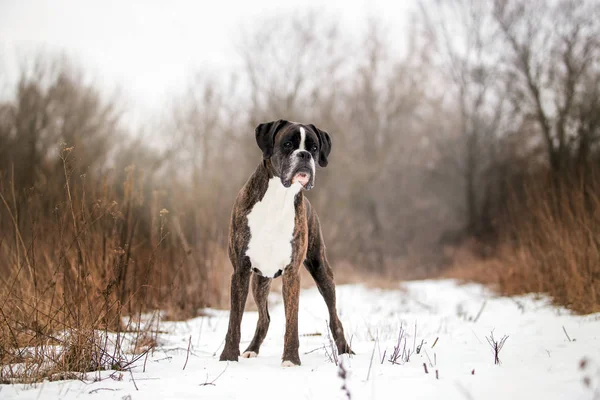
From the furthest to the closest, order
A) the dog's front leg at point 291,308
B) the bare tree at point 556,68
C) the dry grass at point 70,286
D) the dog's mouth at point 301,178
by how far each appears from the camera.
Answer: the bare tree at point 556,68 → the dog's front leg at point 291,308 → the dog's mouth at point 301,178 → the dry grass at point 70,286

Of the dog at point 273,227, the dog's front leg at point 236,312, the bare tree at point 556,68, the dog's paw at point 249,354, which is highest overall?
the bare tree at point 556,68

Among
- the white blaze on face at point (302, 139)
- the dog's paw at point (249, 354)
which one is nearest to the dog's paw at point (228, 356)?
the dog's paw at point (249, 354)

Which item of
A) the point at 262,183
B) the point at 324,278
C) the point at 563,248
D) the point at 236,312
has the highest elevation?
the point at 262,183

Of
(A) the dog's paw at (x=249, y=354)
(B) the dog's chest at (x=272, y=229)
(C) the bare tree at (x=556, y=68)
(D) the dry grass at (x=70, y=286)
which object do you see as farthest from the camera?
(C) the bare tree at (x=556, y=68)

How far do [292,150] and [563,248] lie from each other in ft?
16.3

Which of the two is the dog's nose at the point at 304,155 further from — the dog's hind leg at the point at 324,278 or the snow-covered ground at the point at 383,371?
the snow-covered ground at the point at 383,371

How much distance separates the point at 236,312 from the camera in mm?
3877

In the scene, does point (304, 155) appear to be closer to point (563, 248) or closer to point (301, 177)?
point (301, 177)

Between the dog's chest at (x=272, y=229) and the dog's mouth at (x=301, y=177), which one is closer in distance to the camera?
the dog's mouth at (x=301, y=177)

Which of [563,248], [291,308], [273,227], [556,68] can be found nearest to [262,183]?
[273,227]

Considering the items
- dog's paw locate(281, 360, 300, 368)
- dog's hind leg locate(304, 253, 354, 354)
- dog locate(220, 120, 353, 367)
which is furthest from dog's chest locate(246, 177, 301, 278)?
dog's paw locate(281, 360, 300, 368)

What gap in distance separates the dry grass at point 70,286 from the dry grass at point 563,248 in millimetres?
5174

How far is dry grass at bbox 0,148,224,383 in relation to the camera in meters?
3.16

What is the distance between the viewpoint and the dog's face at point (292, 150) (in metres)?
3.67
